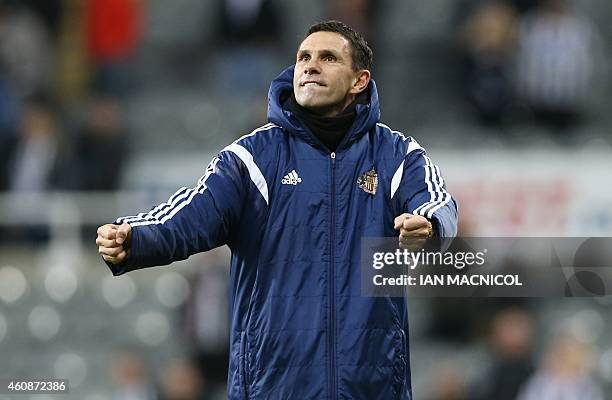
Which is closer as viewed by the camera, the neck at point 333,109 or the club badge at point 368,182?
the club badge at point 368,182

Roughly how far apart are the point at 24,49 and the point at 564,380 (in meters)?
6.24

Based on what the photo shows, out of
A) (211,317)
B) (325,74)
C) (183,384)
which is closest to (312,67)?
(325,74)

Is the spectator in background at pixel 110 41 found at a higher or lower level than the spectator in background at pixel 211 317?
higher

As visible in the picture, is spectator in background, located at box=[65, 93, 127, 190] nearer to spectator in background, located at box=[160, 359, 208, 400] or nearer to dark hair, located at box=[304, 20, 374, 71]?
spectator in background, located at box=[160, 359, 208, 400]

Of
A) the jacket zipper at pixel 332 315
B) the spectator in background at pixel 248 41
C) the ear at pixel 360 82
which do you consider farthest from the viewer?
the spectator in background at pixel 248 41

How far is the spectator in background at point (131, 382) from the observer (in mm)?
10086

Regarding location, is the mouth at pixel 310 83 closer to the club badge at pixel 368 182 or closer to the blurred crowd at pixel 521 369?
the club badge at pixel 368 182

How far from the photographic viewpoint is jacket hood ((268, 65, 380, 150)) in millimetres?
5207

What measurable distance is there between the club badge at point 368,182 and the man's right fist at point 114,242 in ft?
2.70

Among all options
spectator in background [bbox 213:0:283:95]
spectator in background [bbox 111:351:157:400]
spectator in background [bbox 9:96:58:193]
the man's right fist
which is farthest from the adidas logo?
spectator in background [bbox 213:0:283:95]

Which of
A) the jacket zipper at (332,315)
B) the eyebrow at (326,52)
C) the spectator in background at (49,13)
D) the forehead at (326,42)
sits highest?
the spectator in background at (49,13)

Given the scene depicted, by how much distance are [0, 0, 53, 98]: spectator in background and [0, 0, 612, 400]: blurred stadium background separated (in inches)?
0.8

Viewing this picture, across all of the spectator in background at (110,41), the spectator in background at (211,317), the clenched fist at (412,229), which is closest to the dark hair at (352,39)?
the clenched fist at (412,229)

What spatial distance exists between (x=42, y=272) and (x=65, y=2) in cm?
362
